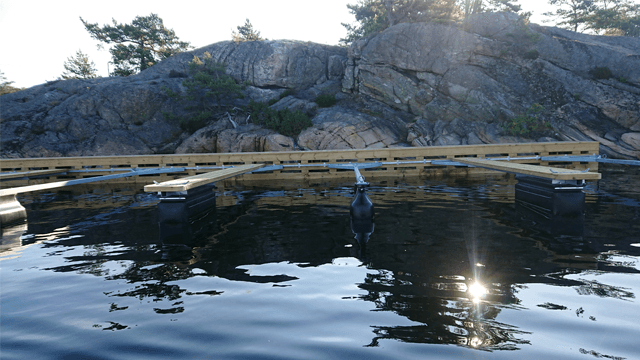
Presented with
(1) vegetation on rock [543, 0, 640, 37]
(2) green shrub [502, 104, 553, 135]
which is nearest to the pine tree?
(1) vegetation on rock [543, 0, 640, 37]

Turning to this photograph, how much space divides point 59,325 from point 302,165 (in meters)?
11.7

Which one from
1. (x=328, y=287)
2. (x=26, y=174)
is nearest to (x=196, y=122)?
(x=26, y=174)

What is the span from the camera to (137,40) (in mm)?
40688

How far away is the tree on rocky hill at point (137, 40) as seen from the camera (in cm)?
3869

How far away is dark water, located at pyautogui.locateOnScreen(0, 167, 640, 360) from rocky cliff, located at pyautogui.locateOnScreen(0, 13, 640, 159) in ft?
57.5

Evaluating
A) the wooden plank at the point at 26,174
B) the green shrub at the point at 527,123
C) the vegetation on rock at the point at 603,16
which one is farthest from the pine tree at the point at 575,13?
the wooden plank at the point at 26,174

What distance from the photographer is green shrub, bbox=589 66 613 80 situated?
25.8 meters

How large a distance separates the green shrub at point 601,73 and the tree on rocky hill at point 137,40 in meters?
42.2

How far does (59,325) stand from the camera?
3572mm

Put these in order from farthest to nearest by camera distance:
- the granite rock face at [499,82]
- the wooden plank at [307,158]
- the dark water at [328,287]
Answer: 1. the granite rock face at [499,82]
2. the wooden plank at [307,158]
3. the dark water at [328,287]

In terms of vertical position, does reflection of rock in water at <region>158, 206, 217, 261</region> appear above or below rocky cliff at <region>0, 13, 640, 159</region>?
below

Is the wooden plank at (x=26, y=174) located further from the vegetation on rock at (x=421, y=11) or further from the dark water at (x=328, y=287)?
the vegetation on rock at (x=421, y=11)

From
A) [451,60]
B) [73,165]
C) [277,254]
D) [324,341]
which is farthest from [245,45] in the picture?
[324,341]

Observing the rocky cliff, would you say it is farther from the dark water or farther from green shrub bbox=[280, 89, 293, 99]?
the dark water
